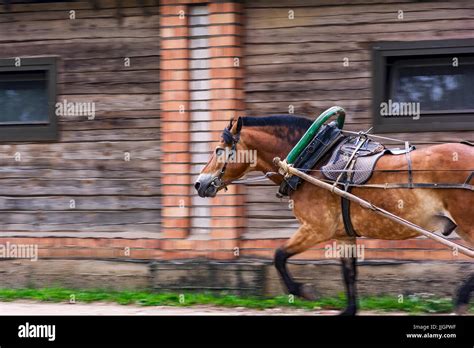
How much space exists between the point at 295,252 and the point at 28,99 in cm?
451

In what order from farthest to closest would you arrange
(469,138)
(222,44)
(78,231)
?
(78,231)
(222,44)
(469,138)

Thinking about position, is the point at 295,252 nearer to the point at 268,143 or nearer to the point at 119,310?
the point at 268,143

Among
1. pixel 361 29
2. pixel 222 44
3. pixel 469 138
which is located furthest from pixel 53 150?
pixel 469 138

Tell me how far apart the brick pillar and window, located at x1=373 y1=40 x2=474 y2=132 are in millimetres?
1594

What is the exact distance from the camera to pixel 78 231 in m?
11.4

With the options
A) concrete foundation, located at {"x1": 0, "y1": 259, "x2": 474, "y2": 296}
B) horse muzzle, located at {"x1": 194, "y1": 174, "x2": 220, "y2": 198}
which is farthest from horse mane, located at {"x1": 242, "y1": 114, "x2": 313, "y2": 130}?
→ concrete foundation, located at {"x1": 0, "y1": 259, "x2": 474, "y2": 296}

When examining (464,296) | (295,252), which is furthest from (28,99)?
(464,296)

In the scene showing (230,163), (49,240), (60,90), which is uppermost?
(60,90)

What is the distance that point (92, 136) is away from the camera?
11352 mm

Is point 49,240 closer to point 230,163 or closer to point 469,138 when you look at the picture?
point 230,163

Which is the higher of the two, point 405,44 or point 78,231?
point 405,44

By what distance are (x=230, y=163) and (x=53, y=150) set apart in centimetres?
322

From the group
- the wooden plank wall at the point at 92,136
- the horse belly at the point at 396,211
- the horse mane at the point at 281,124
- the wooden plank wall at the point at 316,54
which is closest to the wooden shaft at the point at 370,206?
the horse belly at the point at 396,211

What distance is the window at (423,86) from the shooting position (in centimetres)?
1007
